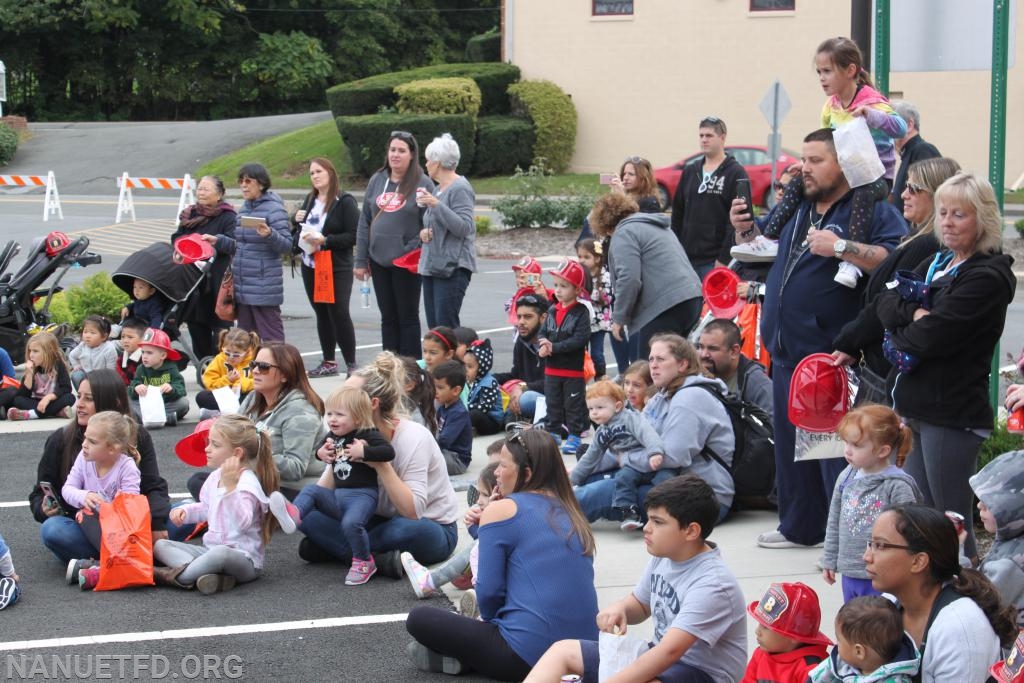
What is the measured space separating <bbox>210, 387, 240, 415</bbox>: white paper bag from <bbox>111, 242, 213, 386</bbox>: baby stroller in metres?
1.22

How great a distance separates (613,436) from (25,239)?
65.7ft

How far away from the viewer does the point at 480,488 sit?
5.89 m

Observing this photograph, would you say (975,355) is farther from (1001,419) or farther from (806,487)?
(1001,419)

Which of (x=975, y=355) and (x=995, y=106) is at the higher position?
(x=995, y=106)

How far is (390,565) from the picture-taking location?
6.54 meters

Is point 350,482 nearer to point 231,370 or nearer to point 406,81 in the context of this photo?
point 231,370

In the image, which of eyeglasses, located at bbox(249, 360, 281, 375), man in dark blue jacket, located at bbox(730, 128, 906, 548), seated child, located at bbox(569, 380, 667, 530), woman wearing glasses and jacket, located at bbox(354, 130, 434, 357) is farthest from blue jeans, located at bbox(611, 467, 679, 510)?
woman wearing glasses and jacket, located at bbox(354, 130, 434, 357)

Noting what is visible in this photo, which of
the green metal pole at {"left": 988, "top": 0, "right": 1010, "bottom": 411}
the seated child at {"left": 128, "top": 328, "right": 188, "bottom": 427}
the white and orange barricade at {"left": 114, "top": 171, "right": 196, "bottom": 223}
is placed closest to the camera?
the green metal pole at {"left": 988, "top": 0, "right": 1010, "bottom": 411}

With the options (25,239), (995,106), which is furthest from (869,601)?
(25,239)

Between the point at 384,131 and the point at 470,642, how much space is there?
96.8 feet

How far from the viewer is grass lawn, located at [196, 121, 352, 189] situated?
117 ft

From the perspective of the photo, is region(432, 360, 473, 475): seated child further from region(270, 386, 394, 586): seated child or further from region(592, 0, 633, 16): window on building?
region(592, 0, 633, 16): window on building

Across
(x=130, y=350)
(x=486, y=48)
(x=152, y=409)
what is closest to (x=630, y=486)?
(x=152, y=409)

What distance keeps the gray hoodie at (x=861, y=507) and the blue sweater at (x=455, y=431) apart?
3.62 m
